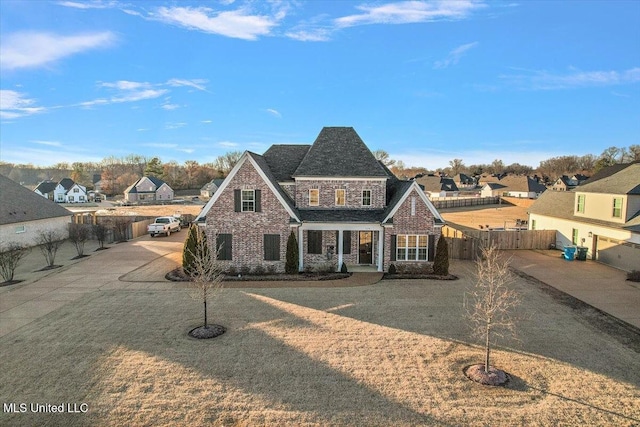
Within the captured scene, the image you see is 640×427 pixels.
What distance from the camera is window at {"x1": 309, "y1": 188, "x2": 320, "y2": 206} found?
21953 millimetres

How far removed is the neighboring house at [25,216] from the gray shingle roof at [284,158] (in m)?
21.8

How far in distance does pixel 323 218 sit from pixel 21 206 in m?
28.1

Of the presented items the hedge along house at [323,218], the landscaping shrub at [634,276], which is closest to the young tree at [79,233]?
the hedge along house at [323,218]

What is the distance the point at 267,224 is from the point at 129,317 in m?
8.64

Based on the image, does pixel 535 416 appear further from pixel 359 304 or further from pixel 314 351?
pixel 359 304

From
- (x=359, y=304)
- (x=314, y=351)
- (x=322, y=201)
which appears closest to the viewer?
(x=314, y=351)

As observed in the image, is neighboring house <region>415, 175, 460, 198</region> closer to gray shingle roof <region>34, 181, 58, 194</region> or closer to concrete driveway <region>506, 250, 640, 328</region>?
concrete driveway <region>506, 250, 640, 328</region>

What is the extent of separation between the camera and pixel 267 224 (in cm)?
2041

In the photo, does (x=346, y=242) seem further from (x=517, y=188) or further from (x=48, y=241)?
(x=517, y=188)

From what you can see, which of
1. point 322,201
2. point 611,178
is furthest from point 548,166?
point 322,201

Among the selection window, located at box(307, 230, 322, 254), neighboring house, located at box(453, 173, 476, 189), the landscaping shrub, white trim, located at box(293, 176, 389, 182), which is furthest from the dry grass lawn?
neighboring house, located at box(453, 173, 476, 189)

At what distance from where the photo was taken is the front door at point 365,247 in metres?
22.0

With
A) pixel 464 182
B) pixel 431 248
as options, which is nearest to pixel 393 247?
pixel 431 248

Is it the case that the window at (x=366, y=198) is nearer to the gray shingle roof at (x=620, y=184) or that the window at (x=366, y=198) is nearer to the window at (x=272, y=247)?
the window at (x=272, y=247)
